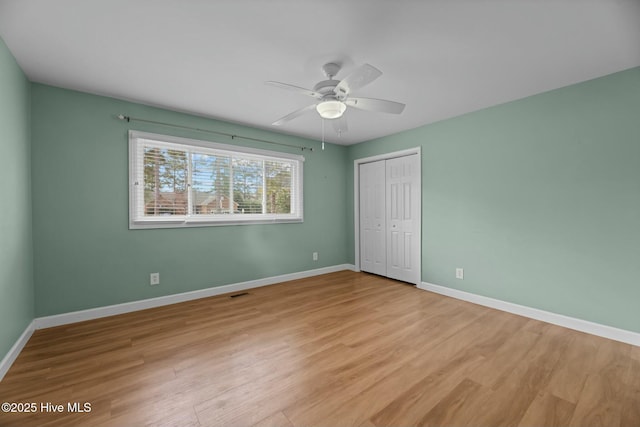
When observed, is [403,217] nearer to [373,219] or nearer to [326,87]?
[373,219]

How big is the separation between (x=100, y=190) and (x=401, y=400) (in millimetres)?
3411

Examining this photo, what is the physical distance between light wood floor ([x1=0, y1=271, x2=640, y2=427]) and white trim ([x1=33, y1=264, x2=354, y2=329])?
0.43 feet

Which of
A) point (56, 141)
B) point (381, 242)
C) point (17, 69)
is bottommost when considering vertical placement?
point (381, 242)

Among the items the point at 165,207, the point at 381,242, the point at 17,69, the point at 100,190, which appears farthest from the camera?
the point at 381,242

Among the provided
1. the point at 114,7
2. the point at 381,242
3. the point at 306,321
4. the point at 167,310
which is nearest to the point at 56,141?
the point at 114,7

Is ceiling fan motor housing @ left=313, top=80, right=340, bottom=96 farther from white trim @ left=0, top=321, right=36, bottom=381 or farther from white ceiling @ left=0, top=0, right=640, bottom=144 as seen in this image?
white trim @ left=0, top=321, right=36, bottom=381

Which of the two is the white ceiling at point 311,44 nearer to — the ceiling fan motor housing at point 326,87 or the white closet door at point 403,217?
the ceiling fan motor housing at point 326,87

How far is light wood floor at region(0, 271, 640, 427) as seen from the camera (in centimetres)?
151

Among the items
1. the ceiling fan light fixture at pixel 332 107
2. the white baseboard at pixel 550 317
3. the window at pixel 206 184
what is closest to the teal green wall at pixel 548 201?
the white baseboard at pixel 550 317

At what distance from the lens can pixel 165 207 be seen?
3.29 m

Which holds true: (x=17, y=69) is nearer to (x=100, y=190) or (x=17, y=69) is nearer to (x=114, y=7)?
(x=100, y=190)

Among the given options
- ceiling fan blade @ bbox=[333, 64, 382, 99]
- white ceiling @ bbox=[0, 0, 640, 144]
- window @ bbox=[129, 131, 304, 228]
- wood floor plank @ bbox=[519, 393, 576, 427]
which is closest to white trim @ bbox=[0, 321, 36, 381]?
window @ bbox=[129, 131, 304, 228]

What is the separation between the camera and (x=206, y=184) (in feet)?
11.8

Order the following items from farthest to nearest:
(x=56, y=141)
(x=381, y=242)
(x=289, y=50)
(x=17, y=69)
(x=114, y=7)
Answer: (x=381, y=242) < (x=56, y=141) < (x=17, y=69) < (x=289, y=50) < (x=114, y=7)
